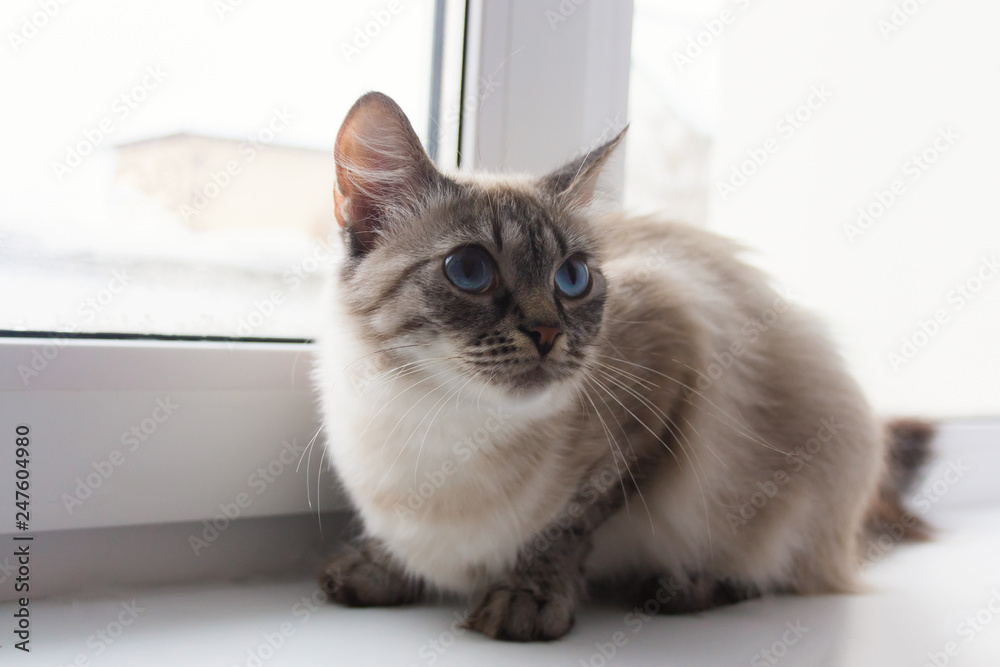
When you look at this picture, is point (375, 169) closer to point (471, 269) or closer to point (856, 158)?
point (471, 269)

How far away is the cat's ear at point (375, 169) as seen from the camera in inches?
A: 37.5

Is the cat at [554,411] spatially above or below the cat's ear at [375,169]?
below

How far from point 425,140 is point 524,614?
878 millimetres

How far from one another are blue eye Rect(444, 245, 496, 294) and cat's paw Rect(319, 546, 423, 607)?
458mm

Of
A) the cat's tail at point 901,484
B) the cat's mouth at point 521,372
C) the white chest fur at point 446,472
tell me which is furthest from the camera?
the cat's tail at point 901,484

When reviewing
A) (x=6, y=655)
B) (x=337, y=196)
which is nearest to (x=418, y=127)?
(x=337, y=196)

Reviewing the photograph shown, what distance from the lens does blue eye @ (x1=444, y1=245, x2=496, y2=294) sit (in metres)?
0.95

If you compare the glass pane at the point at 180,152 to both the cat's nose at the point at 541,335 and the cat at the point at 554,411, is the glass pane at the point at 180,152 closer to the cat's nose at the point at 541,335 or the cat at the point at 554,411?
the cat at the point at 554,411

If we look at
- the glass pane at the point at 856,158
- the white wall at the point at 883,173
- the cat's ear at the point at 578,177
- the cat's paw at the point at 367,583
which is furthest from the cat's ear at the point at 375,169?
the white wall at the point at 883,173

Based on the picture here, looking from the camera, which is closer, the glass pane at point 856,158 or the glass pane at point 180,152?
the glass pane at point 180,152

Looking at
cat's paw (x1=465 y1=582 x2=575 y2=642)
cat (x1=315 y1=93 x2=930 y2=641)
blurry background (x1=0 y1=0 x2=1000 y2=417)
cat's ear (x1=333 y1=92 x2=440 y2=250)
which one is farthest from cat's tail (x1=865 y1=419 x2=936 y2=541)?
cat's ear (x1=333 y1=92 x2=440 y2=250)

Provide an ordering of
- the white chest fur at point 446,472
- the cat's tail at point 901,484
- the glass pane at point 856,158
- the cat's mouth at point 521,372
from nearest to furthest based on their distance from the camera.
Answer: the cat's mouth at point 521,372 < the white chest fur at point 446,472 < the cat's tail at point 901,484 < the glass pane at point 856,158

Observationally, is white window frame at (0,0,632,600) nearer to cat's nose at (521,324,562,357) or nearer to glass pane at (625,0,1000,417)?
glass pane at (625,0,1000,417)

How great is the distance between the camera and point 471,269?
957 mm
